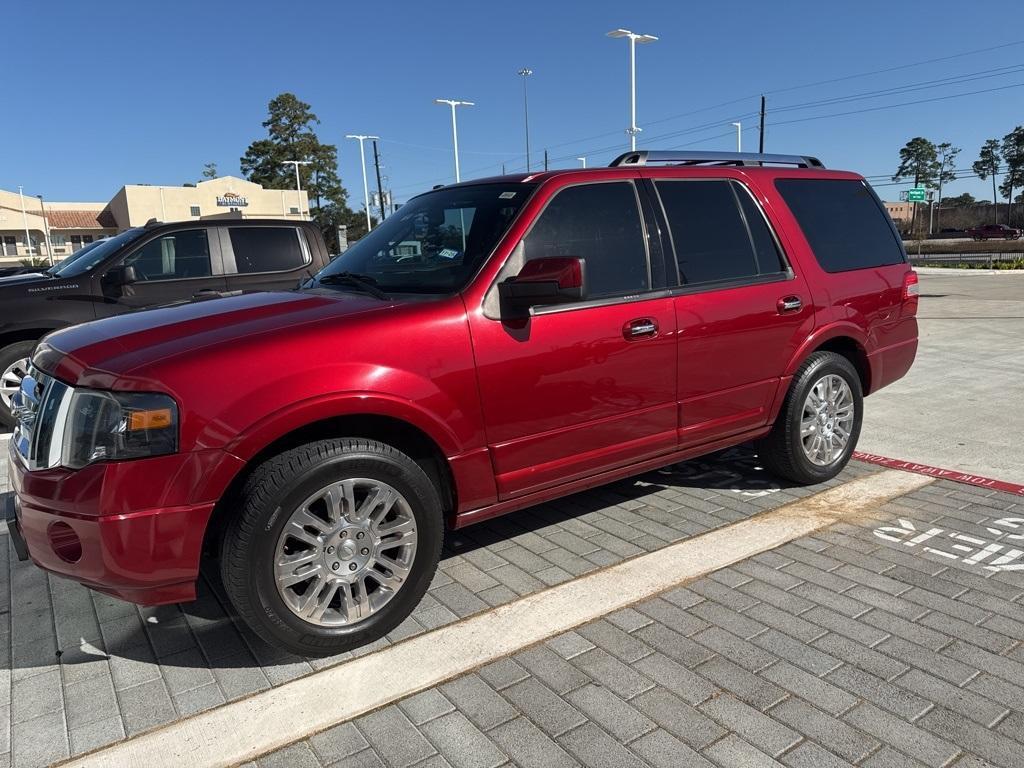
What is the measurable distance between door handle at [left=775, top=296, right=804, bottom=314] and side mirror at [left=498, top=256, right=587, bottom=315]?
158 centimetres

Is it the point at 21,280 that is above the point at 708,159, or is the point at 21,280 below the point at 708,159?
below

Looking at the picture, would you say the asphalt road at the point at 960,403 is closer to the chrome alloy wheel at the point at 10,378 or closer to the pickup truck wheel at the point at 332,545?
the pickup truck wheel at the point at 332,545

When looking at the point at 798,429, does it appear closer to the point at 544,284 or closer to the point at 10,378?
the point at 544,284

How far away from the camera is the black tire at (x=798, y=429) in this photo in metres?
4.55

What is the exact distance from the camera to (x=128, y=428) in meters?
2.61

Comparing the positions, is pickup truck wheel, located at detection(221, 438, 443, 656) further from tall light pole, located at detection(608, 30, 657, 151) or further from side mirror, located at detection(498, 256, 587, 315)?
tall light pole, located at detection(608, 30, 657, 151)

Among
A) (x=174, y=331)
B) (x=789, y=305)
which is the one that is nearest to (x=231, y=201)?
(x=789, y=305)

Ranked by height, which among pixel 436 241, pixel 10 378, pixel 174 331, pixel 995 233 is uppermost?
pixel 436 241

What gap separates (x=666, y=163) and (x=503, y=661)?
9.38 ft

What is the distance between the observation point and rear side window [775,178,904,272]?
465 centimetres

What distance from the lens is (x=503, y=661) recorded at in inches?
116

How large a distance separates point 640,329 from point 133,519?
235 cm

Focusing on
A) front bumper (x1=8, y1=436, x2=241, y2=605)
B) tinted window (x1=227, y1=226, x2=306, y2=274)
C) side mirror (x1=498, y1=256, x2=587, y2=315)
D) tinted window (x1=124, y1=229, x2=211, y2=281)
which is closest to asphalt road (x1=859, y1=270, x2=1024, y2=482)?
side mirror (x1=498, y1=256, x2=587, y2=315)

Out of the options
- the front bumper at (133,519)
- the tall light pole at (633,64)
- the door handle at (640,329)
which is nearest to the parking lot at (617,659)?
the front bumper at (133,519)
